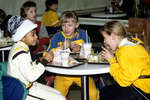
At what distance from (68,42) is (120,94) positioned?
0.96 metres

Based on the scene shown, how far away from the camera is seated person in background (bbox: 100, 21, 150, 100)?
2270 mm

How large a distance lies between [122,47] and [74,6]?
577 cm

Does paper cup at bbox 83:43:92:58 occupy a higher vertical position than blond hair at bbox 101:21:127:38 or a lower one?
lower

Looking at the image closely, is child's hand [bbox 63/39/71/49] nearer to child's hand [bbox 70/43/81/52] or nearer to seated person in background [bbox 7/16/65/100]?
child's hand [bbox 70/43/81/52]

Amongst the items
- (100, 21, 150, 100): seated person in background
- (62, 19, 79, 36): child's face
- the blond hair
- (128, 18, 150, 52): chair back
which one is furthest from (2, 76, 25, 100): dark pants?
(128, 18, 150, 52): chair back

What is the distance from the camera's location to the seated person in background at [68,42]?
310cm

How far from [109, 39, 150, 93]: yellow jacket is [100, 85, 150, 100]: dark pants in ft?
0.21

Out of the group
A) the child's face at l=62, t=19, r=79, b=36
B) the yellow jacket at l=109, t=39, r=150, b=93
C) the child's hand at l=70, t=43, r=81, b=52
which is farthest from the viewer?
the child's face at l=62, t=19, r=79, b=36

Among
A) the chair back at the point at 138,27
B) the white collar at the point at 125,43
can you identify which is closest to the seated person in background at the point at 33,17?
the chair back at the point at 138,27

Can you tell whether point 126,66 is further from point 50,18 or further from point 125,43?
point 50,18

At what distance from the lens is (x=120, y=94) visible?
2467 mm

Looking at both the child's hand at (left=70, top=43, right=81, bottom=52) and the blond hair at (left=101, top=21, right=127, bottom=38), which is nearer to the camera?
the blond hair at (left=101, top=21, right=127, bottom=38)

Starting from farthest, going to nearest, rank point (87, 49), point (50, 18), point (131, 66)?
point (50, 18)
point (87, 49)
point (131, 66)

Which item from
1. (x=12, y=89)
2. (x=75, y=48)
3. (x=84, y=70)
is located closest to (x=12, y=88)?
(x=12, y=89)
